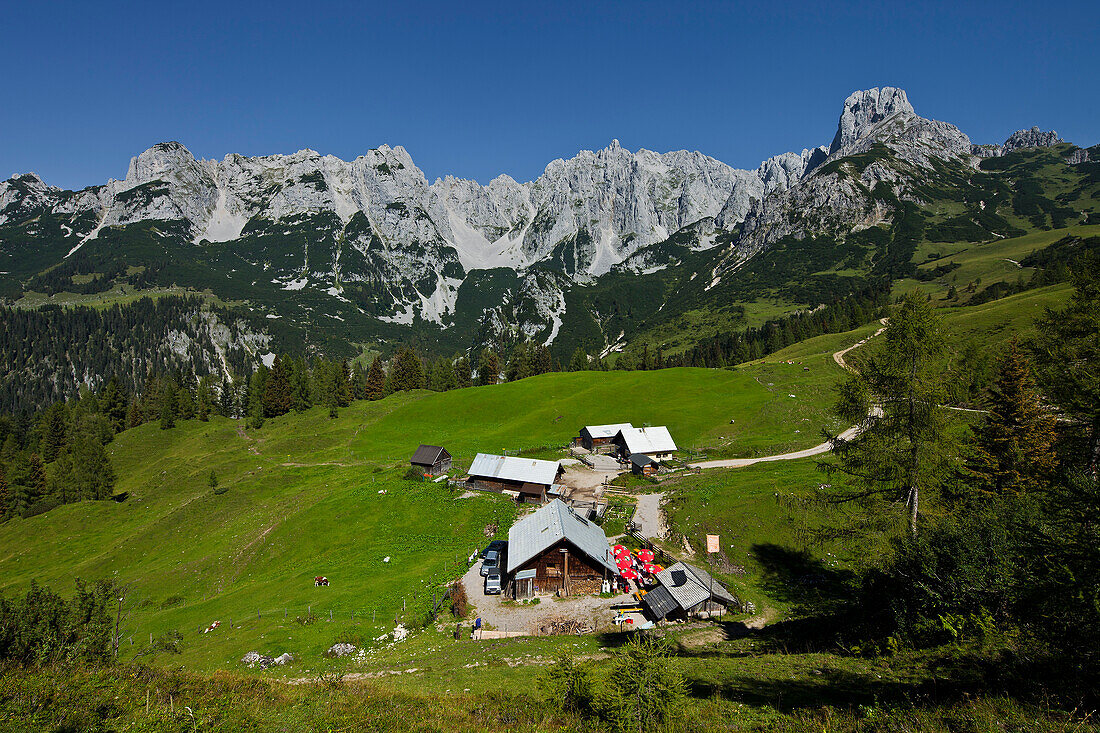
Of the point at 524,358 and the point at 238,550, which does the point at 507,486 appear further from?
the point at 524,358

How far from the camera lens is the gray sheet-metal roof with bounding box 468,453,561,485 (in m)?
58.5

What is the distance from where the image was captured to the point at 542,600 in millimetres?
35781

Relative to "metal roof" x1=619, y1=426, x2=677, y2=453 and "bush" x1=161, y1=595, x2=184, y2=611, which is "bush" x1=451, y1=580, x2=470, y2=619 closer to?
"bush" x1=161, y1=595, x2=184, y2=611

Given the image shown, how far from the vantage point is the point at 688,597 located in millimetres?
31328

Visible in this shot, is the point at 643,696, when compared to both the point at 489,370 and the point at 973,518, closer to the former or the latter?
the point at 973,518

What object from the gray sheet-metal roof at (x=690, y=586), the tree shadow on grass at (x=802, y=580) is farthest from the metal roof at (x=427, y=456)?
the tree shadow on grass at (x=802, y=580)

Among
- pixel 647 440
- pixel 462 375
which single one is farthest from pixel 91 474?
pixel 647 440

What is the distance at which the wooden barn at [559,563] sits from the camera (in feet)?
119

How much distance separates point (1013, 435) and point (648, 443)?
4370 centimetres

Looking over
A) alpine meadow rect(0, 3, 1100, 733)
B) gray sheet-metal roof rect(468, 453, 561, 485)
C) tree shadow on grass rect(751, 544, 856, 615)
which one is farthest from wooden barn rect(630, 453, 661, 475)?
tree shadow on grass rect(751, 544, 856, 615)

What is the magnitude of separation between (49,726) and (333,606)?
1076 inches

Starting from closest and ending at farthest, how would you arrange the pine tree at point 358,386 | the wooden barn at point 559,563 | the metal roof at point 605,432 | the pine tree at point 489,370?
the wooden barn at point 559,563, the metal roof at point 605,432, the pine tree at point 358,386, the pine tree at point 489,370

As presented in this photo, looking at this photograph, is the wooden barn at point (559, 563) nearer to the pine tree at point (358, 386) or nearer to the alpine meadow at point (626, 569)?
the alpine meadow at point (626, 569)

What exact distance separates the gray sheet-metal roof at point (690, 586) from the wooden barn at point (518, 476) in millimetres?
25389
